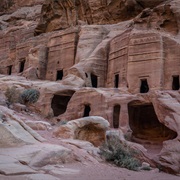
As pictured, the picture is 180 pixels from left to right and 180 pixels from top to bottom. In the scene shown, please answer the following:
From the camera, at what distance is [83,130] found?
14438mm

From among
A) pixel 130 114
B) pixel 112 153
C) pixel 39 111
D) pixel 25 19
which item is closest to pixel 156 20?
pixel 130 114

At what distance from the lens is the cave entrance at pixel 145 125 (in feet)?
70.0

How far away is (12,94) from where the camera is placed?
2331cm

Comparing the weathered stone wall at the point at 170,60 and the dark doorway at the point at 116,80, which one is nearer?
the weathered stone wall at the point at 170,60

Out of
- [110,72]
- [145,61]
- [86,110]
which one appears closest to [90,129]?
[86,110]

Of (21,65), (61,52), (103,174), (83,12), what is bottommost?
(103,174)

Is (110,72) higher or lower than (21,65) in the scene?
lower

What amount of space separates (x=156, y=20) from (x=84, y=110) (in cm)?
1007

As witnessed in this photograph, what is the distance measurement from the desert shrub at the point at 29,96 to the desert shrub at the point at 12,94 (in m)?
0.44

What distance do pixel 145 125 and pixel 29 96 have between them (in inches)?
342

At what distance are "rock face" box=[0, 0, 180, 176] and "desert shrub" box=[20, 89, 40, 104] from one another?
0.43 meters

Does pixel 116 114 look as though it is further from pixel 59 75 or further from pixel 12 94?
pixel 59 75

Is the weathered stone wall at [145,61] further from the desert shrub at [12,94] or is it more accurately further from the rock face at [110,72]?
the desert shrub at [12,94]

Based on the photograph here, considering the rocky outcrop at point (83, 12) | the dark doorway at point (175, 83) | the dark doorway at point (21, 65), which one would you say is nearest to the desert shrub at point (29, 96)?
the dark doorway at point (175, 83)
